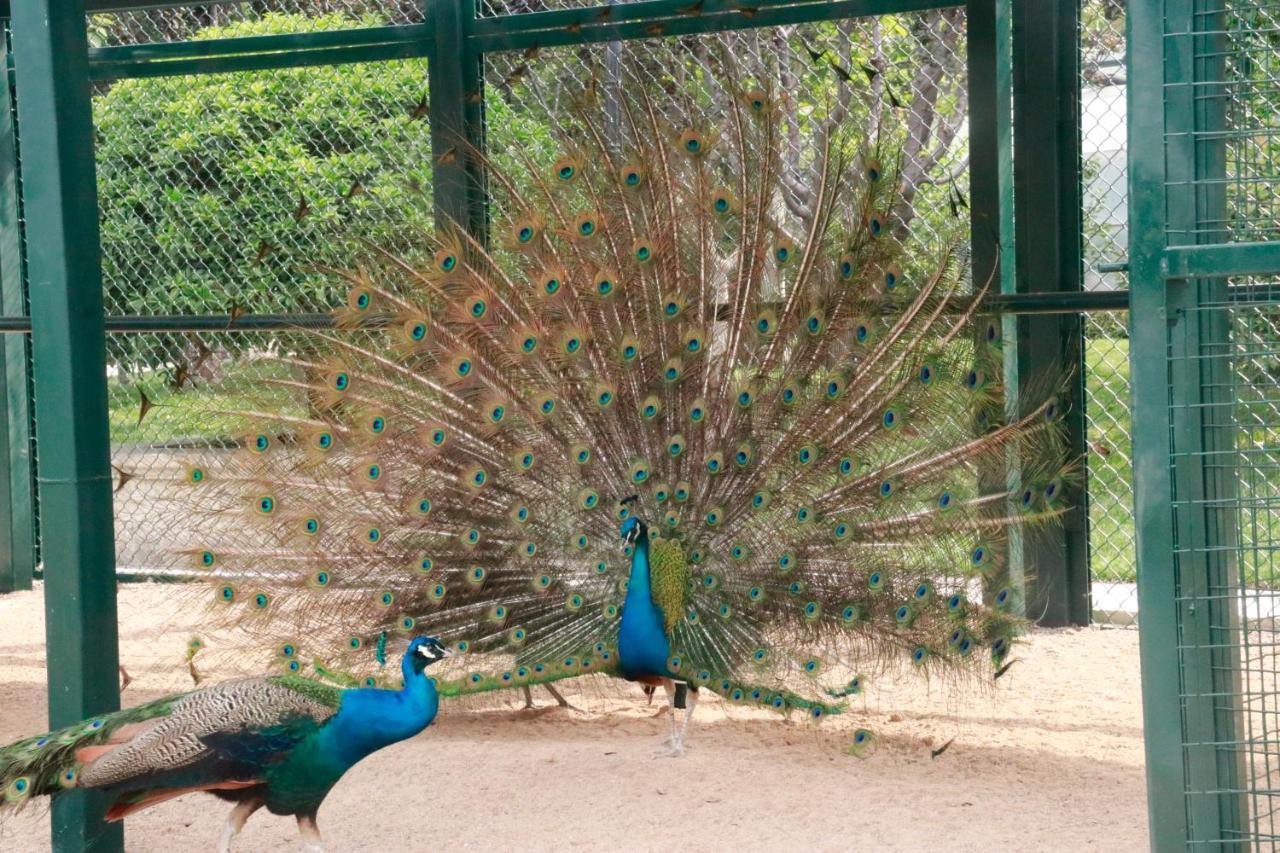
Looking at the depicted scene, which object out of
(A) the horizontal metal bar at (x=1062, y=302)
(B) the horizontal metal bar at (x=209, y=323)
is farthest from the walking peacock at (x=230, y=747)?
(A) the horizontal metal bar at (x=1062, y=302)

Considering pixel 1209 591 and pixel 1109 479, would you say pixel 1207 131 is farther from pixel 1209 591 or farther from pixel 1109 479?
pixel 1109 479

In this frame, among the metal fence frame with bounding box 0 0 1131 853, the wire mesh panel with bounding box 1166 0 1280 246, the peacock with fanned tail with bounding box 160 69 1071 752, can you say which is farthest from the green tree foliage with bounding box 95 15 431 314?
the wire mesh panel with bounding box 1166 0 1280 246

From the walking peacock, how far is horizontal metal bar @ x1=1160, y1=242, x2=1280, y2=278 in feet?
7.26

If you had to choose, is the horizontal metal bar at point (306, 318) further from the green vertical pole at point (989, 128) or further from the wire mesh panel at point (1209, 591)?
the wire mesh panel at point (1209, 591)

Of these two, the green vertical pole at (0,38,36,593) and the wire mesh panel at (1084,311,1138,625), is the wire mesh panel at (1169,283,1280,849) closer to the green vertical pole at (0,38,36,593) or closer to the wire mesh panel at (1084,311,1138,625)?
the wire mesh panel at (1084,311,1138,625)

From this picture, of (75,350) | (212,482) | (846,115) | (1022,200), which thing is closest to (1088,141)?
(1022,200)

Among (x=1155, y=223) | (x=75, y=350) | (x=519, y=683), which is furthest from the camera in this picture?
(x=519, y=683)

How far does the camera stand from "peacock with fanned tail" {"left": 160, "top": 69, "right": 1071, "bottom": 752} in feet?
15.7

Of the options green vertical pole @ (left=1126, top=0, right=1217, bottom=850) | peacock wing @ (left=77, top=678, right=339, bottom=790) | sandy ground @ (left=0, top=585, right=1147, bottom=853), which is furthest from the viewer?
sandy ground @ (left=0, top=585, right=1147, bottom=853)

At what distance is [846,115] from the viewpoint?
17.0 ft

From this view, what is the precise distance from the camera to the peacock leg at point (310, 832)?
373 centimetres

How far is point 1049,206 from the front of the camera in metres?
6.12

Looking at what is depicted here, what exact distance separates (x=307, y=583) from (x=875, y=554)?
6.66ft

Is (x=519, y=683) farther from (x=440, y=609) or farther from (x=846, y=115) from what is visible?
(x=846, y=115)
